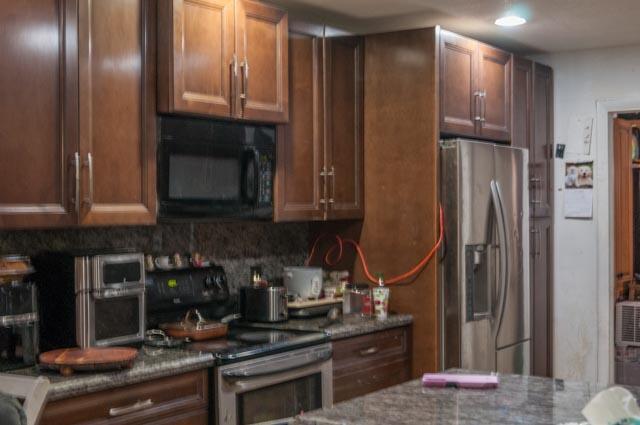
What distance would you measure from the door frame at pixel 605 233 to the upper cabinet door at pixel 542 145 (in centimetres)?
29

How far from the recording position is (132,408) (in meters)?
2.78

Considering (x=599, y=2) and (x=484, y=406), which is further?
(x=599, y=2)

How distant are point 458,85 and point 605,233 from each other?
1634mm

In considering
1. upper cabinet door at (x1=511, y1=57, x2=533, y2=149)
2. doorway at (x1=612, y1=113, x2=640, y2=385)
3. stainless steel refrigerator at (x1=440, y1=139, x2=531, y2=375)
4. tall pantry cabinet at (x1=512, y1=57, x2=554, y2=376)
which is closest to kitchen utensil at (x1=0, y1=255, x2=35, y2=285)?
stainless steel refrigerator at (x1=440, y1=139, x2=531, y2=375)

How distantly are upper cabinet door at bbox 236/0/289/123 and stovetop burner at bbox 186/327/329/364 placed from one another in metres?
0.91

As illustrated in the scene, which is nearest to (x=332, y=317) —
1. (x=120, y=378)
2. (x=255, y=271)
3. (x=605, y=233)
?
(x=255, y=271)

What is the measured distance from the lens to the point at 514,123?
16.3 feet

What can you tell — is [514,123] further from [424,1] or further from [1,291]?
[1,291]

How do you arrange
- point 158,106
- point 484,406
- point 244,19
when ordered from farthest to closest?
point 244,19 → point 158,106 → point 484,406

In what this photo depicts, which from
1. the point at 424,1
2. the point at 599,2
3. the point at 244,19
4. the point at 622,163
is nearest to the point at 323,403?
the point at 244,19

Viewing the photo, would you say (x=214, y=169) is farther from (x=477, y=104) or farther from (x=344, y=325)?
(x=477, y=104)

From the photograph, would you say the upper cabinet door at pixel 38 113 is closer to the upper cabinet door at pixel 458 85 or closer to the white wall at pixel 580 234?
the upper cabinet door at pixel 458 85

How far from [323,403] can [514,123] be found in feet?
7.20

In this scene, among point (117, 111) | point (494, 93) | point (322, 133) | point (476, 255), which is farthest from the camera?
point (494, 93)
